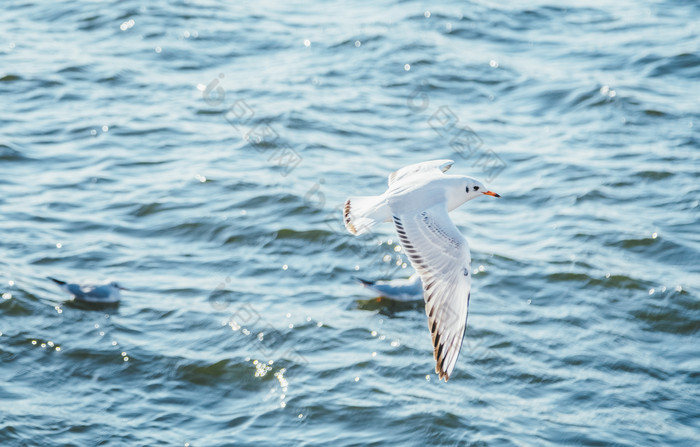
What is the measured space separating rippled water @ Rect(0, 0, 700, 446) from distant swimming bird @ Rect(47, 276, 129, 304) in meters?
0.12

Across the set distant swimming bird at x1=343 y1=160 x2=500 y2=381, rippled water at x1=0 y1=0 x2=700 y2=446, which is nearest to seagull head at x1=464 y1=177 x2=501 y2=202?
distant swimming bird at x1=343 y1=160 x2=500 y2=381

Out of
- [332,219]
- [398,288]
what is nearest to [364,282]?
[398,288]

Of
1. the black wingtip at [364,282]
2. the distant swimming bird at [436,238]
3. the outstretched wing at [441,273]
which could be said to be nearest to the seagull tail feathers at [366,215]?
the distant swimming bird at [436,238]

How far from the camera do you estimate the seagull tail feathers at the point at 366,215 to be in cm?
716

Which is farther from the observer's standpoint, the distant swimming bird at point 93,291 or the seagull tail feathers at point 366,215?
the distant swimming bird at point 93,291

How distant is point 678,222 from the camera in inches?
443

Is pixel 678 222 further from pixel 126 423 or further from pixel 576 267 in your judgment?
pixel 126 423

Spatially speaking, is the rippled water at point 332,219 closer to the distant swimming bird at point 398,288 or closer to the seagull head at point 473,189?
the distant swimming bird at point 398,288

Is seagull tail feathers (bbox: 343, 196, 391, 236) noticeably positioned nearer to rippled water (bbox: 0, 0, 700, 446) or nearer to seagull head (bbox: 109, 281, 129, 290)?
rippled water (bbox: 0, 0, 700, 446)

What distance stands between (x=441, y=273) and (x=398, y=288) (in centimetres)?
325

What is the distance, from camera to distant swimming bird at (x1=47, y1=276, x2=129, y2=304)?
31.1 feet

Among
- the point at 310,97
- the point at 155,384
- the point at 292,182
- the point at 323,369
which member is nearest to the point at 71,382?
the point at 155,384

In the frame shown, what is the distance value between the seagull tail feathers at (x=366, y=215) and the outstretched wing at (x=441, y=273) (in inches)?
6.1

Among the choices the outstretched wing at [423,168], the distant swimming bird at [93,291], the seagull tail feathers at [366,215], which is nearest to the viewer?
the seagull tail feathers at [366,215]
